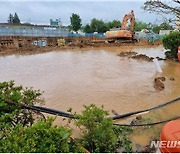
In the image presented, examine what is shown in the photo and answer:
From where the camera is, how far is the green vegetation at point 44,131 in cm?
212

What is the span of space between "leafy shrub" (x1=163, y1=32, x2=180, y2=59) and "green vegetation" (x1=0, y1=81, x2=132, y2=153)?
1009cm

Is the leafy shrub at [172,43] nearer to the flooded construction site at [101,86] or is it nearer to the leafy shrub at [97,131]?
the flooded construction site at [101,86]

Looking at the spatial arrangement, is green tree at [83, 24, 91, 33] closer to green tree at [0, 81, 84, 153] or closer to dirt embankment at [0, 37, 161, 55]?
dirt embankment at [0, 37, 161, 55]

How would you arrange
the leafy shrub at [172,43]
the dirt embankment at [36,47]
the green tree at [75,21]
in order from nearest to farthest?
the leafy shrub at [172,43] → the dirt embankment at [36,47] → the green tree at [75,21]

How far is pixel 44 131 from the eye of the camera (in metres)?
2.23

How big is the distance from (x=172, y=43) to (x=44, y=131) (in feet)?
39.9

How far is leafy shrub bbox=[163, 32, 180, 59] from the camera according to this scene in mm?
12401

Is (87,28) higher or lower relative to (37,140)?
higher

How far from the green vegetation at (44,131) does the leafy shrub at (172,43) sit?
1009 cm

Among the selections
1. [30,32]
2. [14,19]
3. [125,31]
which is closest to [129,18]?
[125,31]

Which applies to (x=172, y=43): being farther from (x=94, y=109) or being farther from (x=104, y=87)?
(x=94, y=109)

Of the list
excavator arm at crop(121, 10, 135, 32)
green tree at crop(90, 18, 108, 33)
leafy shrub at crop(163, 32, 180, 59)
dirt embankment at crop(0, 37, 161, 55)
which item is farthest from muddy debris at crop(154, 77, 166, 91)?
green tree at crop(90, 18, 108, 33)

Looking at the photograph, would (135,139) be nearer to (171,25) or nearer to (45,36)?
(171,25)

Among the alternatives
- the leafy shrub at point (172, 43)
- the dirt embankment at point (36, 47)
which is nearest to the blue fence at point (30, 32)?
the dirt embankment at point (36, 47)
